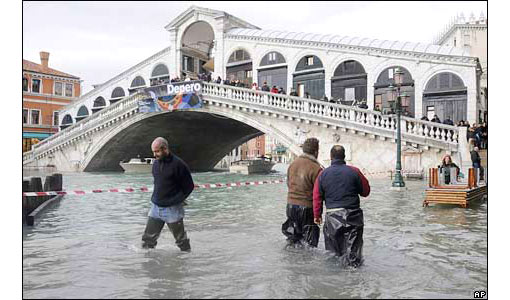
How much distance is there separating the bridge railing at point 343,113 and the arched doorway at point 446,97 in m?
3.31

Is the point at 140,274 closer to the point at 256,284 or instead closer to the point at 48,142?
the point at 256,284

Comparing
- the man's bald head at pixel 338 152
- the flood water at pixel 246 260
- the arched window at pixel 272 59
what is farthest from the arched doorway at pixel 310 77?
the man's bald head at pixel 338 152

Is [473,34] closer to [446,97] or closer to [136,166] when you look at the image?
[446,97]

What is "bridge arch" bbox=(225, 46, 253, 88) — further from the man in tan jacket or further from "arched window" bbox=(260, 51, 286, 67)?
the man in tan jacket

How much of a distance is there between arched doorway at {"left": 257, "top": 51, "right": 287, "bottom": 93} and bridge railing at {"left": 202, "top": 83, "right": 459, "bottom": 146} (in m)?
4.39

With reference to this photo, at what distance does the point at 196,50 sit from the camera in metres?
34.9

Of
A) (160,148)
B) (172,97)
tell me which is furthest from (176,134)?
(160,148)

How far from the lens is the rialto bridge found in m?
20.1

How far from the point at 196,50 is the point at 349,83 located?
1391cm

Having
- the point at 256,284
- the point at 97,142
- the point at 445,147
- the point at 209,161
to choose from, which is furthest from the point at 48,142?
the point at 256,284

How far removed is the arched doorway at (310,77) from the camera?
26.8 metres

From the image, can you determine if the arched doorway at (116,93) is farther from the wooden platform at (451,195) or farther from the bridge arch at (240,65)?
the wooden platform at (451,195)

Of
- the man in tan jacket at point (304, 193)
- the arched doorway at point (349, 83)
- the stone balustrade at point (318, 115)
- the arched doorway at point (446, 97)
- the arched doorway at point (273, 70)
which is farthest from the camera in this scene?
the arched doorway at point (273, 70)

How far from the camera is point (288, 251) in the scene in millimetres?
6129
